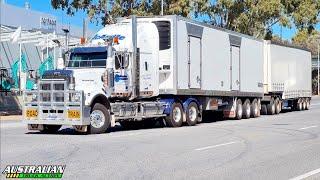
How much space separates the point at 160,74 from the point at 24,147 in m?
8.71

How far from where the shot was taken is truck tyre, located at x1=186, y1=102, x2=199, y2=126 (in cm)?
2391

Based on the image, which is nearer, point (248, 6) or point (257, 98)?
point (257, 98)

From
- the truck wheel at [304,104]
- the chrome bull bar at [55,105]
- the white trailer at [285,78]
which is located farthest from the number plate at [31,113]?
the truck wheel at [304,104]

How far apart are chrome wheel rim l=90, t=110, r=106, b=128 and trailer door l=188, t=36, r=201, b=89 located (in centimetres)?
522

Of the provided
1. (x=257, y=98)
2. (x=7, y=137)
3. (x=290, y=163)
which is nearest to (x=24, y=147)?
(x=7, y=137)

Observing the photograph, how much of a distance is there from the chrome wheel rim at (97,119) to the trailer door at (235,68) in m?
9.68

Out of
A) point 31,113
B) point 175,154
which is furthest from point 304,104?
point 175,154

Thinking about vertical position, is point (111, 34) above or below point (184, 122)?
above

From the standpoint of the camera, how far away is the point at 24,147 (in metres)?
15.0

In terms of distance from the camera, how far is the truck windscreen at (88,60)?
20.4 m

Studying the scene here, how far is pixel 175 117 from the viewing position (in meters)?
23.2

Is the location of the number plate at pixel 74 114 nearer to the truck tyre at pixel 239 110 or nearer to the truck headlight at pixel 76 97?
the truck headlight at pixel 76 97

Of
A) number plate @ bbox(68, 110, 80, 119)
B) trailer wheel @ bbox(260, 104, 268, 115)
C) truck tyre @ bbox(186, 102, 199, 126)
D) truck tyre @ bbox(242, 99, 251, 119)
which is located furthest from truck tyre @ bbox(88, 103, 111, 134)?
trailer wheel @ bbox(260, 104, 268, 115)

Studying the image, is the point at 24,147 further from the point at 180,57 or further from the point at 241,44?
the point at 241,44
